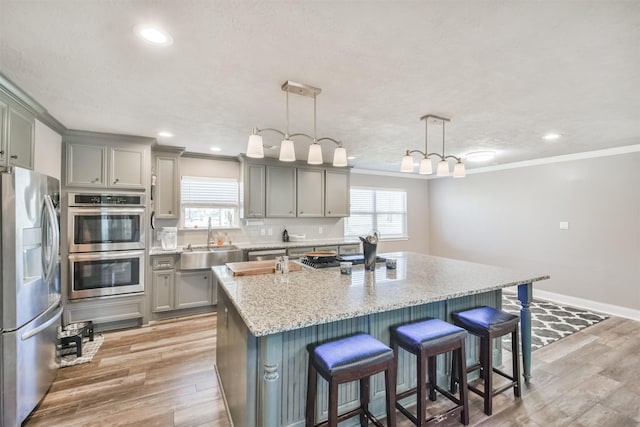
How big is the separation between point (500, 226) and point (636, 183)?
1.89m

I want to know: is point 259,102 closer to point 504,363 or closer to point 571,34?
point 571,34

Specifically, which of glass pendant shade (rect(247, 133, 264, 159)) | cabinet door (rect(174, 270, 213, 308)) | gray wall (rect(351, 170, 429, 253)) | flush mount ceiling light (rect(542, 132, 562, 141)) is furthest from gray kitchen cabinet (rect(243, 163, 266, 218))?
flush mount ceiling light (rect(542, 132, 562, 141))

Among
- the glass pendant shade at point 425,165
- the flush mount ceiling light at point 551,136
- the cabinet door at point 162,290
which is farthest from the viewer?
the cabinet door at point 162,290

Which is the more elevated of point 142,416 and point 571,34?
point 571,34

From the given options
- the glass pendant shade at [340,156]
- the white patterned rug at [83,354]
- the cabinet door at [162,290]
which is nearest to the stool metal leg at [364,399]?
the glass pendant shade at [340,156]

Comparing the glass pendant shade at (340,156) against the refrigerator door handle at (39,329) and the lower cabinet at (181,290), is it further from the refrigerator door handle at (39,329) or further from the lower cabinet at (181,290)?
the lower cabinet at (181,290)

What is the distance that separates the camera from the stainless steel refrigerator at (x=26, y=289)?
73.2 inches

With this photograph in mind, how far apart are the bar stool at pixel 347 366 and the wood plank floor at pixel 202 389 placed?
0.62m

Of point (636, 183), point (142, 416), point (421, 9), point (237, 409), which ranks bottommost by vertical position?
point (142, 416)

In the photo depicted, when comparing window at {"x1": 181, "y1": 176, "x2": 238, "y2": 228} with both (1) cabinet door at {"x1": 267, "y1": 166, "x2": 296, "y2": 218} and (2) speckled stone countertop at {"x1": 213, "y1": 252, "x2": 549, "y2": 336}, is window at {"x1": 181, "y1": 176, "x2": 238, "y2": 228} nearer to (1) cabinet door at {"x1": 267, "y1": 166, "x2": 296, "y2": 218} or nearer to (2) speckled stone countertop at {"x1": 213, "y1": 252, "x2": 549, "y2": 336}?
(1) cabinet door at {"x1": 267, "y1": 166, "x2": 296, "y2": 218}

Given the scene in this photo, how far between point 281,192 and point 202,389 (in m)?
3.03

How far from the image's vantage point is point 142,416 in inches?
80.1

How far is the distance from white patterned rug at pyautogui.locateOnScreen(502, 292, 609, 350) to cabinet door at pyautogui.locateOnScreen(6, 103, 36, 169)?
4.81 meters

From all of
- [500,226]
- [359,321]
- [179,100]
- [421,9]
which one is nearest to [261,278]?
[359,321]
